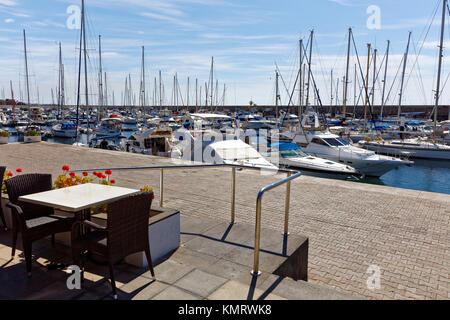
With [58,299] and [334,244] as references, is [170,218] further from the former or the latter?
[334,244]

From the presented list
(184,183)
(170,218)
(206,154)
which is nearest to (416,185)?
(206,154)

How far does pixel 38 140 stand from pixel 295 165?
16086mm

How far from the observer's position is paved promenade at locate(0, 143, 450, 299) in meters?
4.89

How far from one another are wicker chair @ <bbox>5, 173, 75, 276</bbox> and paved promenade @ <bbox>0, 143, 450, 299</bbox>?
135 inches

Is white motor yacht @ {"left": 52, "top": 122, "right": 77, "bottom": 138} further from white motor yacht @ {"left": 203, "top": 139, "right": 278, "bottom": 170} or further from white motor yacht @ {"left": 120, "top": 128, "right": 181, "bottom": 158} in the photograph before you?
white motor yacht @ {"left": 203, "top": 139, "right": 278, "bottom": 170}

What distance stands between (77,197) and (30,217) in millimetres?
846

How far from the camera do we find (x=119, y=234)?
332cm

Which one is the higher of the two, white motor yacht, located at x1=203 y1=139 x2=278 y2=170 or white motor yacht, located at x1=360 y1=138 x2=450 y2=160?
white motor yacht, located at x1=203 y1=139 x2=278 y2=170

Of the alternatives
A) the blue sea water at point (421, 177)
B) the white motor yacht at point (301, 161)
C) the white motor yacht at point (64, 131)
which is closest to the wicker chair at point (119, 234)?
the white motor yacht at point (301, 161)

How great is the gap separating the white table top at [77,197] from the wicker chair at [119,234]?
0.23 m

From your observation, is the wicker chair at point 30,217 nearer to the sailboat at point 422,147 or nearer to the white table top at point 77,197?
the white table top at point 77,197

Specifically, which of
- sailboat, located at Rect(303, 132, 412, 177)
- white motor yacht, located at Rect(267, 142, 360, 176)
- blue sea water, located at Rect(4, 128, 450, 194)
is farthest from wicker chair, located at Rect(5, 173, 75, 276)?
blue sea water, located at Rect(4, 128, 450, 194)

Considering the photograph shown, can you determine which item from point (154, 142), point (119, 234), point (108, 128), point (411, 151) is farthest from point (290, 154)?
point (108, 128)

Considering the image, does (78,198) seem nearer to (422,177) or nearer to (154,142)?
(154,142)
